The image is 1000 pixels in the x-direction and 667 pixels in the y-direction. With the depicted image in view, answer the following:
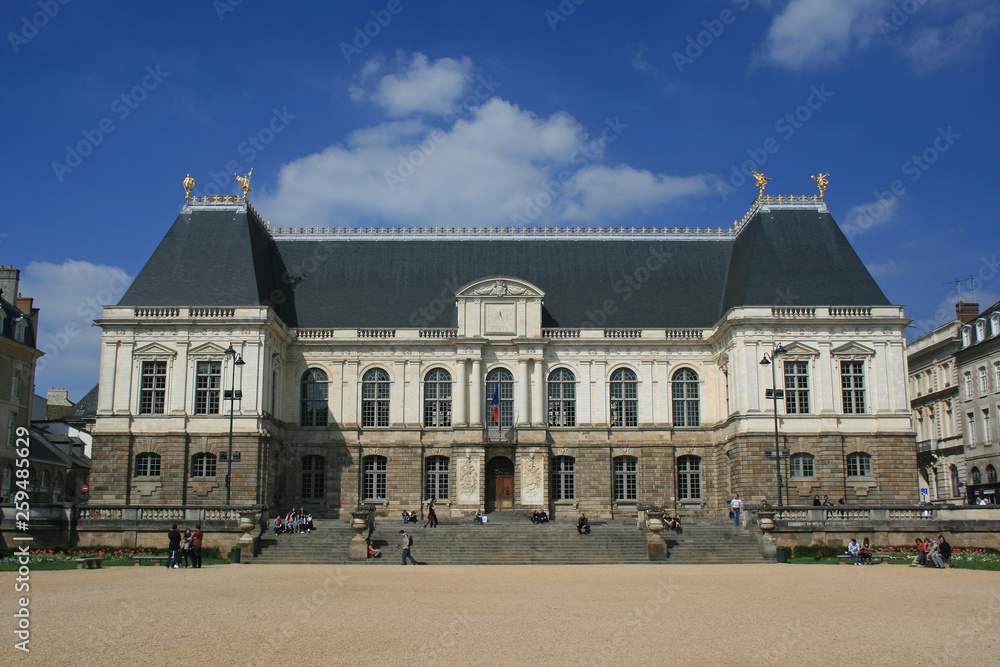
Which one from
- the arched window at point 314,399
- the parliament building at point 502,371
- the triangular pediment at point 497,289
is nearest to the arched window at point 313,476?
the parliament building at point 502,371

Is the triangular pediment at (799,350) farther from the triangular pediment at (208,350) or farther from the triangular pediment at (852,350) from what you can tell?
the triangular pediment at (208,350)

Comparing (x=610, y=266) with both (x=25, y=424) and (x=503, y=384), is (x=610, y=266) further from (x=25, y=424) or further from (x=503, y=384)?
(x=25, y=424)

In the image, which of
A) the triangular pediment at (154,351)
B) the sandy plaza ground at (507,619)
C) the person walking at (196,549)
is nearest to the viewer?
the sandy plaza ground at (507,619)

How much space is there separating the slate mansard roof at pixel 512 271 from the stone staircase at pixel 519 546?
13.5 m

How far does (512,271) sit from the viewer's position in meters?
47.9

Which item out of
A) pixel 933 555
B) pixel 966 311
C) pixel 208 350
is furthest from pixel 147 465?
pixel 966 311

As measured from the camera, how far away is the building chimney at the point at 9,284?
47375 mm

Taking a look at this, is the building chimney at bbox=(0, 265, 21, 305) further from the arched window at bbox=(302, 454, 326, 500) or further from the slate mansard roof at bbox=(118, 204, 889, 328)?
the arched window at bbox=(302, 454, 326, 500)

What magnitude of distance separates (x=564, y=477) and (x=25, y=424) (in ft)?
91.5

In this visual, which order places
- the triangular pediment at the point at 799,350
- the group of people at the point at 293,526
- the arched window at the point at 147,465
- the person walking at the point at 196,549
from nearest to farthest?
the person walking at the point at 196,549
the group of people at the point at 293,526
the arched window at the point at 147,465
the triangular pediment at the point at 799,350

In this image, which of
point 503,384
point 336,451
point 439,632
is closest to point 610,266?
point 503,384

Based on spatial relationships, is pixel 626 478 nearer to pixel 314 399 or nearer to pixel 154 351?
pixel 314 399

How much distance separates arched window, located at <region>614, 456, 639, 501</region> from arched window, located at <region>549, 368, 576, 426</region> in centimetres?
299

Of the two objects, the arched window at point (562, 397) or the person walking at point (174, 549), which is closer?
the person walking at point (174, 549)
